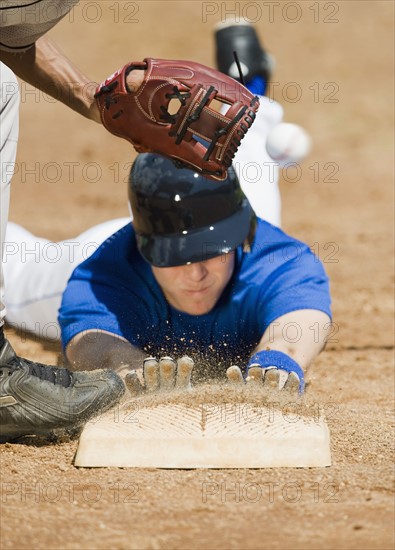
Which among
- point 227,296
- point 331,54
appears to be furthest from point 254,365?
point 331,54

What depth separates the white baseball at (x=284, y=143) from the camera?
5.00m

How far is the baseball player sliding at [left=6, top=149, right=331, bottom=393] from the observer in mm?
3490

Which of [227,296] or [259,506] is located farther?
[227,296]

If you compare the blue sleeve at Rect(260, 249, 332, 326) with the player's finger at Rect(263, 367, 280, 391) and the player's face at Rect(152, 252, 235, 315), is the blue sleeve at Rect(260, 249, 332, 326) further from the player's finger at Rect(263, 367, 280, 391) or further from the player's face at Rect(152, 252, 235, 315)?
the player's finger at Rect(263, 367, 280, 391)

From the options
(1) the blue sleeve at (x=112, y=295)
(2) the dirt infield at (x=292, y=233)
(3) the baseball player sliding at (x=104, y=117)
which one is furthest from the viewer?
(1) the blue sleeve at (x=112, y=295)

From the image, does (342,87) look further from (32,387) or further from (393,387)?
(32,387)

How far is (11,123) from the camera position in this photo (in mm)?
2541

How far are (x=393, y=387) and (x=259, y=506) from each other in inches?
71.8

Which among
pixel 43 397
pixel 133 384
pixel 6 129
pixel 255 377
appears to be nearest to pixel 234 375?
pixel 255 377

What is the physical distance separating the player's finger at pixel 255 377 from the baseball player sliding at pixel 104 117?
0.45m

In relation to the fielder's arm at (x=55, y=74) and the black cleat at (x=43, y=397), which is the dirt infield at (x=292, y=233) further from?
the fielder's arm at (x=55, y=74)

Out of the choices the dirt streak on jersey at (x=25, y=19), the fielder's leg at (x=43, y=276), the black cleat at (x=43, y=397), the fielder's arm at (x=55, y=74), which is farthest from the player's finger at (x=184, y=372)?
the fielder's leg at (x=43, y=276)

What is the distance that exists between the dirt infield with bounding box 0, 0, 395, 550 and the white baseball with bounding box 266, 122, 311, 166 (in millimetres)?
1020

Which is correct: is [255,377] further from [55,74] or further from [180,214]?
[55,74]
